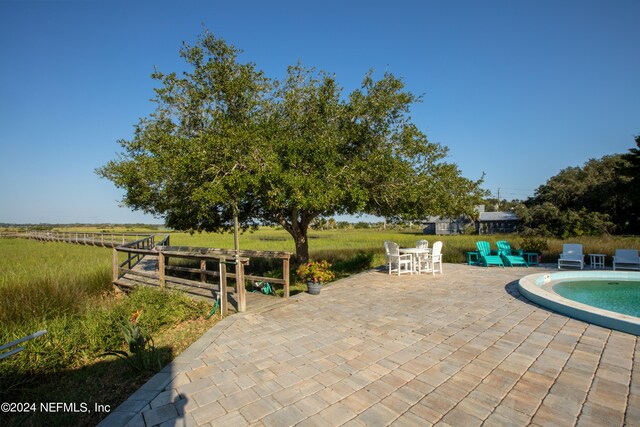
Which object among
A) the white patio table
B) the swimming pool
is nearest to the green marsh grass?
the swimming pool

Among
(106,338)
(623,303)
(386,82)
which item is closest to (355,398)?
(106,338)

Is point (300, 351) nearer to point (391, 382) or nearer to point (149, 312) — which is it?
point (391, 382)

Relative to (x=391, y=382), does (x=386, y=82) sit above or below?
above

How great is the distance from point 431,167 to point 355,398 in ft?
26.3

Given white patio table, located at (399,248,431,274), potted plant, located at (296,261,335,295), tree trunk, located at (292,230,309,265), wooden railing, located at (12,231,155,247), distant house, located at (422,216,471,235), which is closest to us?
potted plant, located at (296,261,335,295)

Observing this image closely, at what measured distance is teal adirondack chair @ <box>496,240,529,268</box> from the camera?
1173 cm

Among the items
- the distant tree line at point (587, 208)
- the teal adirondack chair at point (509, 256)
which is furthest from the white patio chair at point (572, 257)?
the distant tree line at point (587, 208)

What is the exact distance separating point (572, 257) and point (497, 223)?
37437 mm

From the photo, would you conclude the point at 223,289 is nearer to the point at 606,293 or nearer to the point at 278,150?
the point at 278,150

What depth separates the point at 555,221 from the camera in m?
31.2

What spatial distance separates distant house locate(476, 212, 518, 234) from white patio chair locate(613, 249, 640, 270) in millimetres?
33657

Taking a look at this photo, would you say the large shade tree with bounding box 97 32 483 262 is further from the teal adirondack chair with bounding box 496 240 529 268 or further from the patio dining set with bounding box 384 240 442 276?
the teal adirondack chair with bounding box 496 240 529 268

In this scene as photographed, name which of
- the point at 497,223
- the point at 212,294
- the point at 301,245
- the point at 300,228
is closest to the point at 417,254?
the point at 301,245

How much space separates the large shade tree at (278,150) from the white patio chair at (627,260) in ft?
18.9
